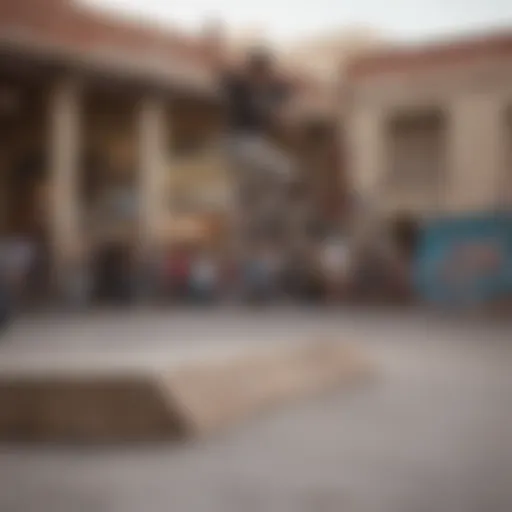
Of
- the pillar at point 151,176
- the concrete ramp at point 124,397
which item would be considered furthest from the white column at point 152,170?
the concrete ramp at point 124,397

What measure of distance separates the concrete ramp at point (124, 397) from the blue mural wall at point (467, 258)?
38cm

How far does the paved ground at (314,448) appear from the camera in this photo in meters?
0.90

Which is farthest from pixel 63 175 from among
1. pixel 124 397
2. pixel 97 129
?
pixel 124 397

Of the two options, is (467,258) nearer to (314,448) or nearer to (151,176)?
(314,448)

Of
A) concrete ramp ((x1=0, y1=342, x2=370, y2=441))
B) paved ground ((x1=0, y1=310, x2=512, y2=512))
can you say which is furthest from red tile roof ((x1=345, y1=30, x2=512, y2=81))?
concrete ramp ((x1=0, y1=342, x2=370, y2=441))

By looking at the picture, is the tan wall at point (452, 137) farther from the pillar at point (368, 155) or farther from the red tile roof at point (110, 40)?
the red tile roof at point (110, 40)

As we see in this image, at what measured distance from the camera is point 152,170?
1.25m

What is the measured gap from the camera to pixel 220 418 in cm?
129

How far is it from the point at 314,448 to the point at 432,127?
487mm

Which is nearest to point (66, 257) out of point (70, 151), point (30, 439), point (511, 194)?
point (70, 151)

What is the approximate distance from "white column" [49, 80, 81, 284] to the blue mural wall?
0.49 m

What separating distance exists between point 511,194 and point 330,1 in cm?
35

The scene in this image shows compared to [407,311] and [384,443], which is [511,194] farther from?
[384,443]

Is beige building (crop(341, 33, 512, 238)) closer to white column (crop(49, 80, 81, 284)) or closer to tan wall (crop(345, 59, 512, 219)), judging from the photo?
tan wall (crop(345, 59, 512, 219))
